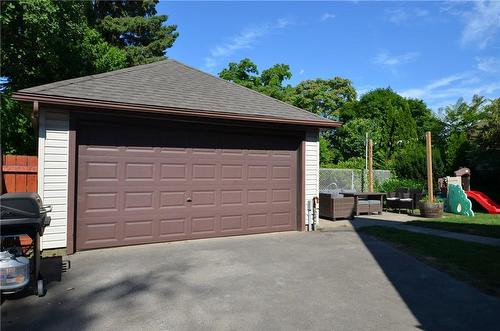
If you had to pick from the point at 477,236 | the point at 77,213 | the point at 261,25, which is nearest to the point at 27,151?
the point at 77,213

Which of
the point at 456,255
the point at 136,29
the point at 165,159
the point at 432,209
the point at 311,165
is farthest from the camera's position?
the point at 136,29

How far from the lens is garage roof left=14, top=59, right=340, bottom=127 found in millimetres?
6969

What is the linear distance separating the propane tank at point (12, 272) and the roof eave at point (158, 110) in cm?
356

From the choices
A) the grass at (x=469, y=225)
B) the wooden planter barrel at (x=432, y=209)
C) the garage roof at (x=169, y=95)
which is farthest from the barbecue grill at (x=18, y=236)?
the wooden planter barrel at (x=432, y=209)

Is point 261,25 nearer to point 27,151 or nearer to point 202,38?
point 202,38

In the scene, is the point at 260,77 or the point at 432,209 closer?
the point at 432,209

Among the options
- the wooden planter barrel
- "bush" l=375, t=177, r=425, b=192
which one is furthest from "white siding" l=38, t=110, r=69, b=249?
"bush" l=375, t=177, r=425, b=192

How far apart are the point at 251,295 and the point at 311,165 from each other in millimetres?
5356

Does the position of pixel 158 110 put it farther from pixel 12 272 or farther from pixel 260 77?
pixel 260 77

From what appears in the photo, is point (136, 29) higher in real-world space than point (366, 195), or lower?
higher

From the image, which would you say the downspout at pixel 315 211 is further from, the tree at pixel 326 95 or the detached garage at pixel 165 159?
the tree at pixel 326 95

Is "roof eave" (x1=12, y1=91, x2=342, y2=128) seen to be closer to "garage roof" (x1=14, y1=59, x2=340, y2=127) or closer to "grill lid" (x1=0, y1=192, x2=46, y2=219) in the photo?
"garage roof" (x1=14, y1=59, x2=340, y2=127)

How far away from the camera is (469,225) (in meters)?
10.5

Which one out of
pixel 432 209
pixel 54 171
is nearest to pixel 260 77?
pixel 432 209
